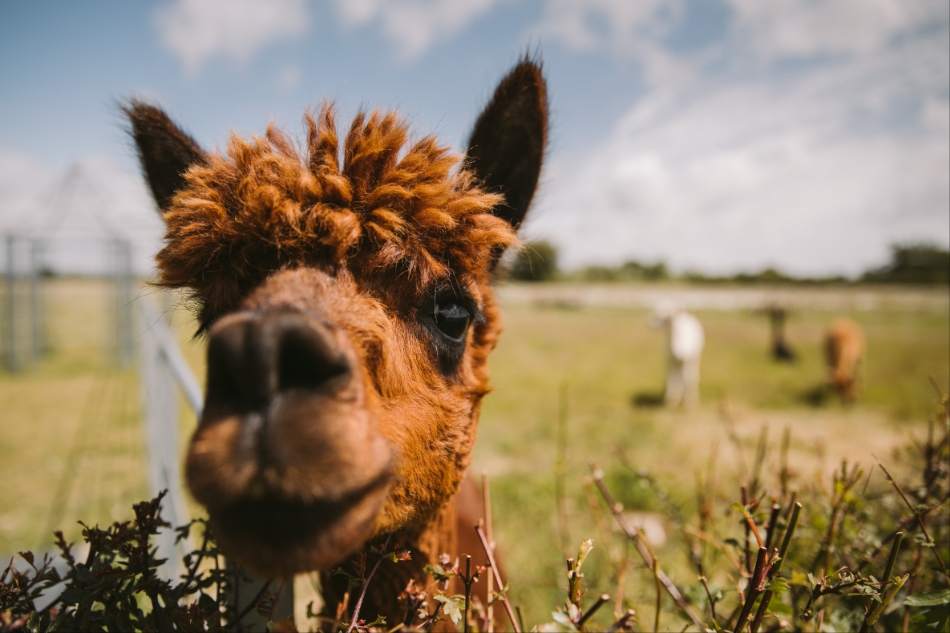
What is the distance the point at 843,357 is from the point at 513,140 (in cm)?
1498

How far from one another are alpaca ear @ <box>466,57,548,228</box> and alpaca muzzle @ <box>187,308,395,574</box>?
1330 mm

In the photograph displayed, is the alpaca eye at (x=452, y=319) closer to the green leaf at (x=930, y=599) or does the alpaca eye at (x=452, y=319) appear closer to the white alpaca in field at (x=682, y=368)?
the green leaf at (x=930, y=599)

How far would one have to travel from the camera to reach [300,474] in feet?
3.69

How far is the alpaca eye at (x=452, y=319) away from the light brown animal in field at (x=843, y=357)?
45.9ft

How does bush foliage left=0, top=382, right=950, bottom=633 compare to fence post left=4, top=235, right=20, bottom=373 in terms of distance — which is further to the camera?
fence post left=4, top=235, right=20, bottom=373

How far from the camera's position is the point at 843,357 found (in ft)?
44.4

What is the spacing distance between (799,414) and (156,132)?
42.8 feet

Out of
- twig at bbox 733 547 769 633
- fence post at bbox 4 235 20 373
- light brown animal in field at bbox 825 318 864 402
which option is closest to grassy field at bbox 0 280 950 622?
light brown animal in field at bbox 825 318 864 402

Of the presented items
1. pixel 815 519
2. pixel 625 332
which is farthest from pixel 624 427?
pixel 625 332

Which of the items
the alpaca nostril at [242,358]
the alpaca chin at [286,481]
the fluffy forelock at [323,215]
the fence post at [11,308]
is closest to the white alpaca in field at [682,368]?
the fluffy forelock at [323,215]

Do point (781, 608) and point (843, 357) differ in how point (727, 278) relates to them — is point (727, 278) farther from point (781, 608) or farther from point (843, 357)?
point (781, 608)

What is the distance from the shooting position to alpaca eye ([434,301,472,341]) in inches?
74.9

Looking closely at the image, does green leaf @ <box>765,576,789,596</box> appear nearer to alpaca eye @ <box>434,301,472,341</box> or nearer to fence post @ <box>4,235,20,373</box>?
alpaca eye @ <box>434,301,472,341</box>

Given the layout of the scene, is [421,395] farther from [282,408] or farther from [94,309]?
[94,309]
